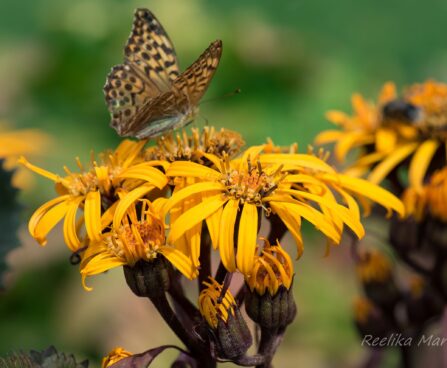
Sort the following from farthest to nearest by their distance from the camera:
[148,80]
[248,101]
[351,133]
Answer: [248,101] → [351,133] → [148,80]

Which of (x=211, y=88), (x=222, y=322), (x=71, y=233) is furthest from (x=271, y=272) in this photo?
(x=211, y=88)

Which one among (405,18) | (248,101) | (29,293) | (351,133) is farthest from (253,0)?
(351,133)

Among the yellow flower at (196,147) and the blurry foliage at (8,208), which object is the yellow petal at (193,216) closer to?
the yellow flower at (196,147)

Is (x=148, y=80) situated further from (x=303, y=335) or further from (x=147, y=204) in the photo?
(x=303, y=335)

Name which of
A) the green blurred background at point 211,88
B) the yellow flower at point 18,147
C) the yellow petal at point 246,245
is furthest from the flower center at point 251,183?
the green blurred background at point 211,88

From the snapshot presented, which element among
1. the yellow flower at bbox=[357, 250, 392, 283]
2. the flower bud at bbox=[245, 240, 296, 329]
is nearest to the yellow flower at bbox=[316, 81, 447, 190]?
the yellow flower at bbox=[357, 250, 392, 283]

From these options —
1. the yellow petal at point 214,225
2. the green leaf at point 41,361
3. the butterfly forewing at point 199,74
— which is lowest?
the green leaf at point 41,361

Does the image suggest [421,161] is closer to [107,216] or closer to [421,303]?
[421,303]
